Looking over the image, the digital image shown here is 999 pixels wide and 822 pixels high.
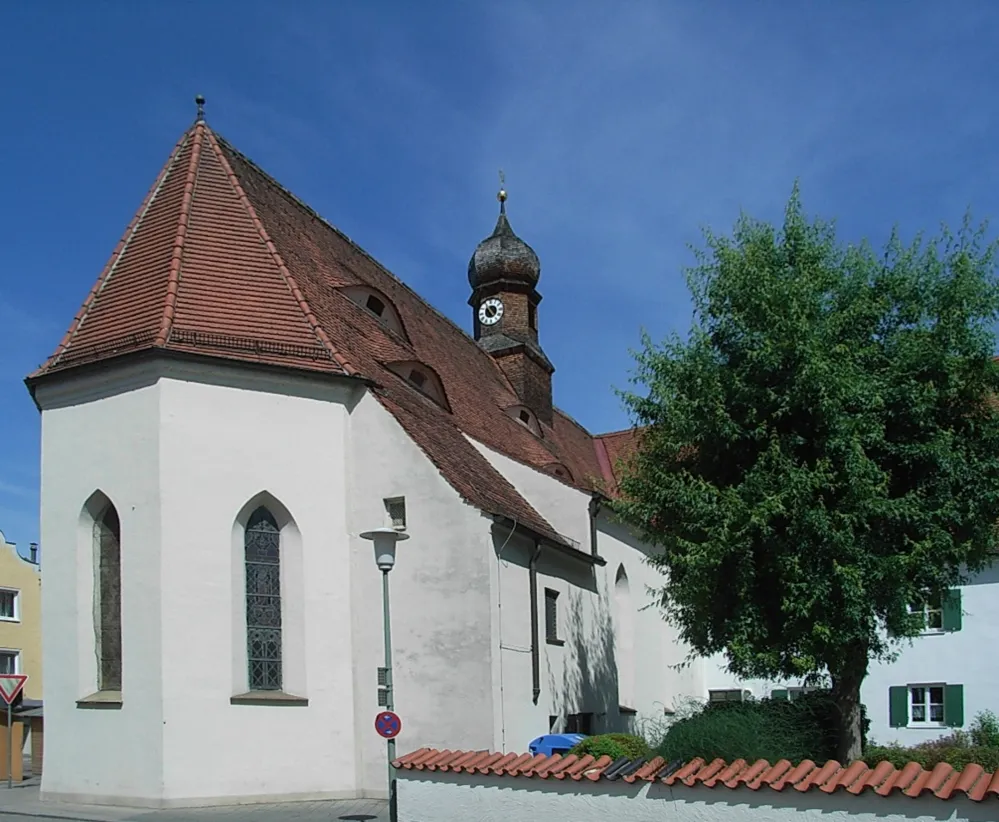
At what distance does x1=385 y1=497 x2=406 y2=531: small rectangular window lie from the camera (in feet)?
55.2

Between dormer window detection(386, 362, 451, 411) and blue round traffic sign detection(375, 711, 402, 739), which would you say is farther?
dormer window detection(386, 362, 451, 411)

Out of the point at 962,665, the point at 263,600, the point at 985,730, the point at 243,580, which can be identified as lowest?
the point at 985,730

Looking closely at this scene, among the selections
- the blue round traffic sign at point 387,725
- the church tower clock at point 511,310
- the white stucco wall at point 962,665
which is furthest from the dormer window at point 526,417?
the blue round traffic sign at point 387,725

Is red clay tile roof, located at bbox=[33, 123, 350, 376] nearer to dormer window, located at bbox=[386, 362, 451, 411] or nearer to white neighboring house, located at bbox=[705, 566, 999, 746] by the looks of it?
dormer window, located at bbox=[386, 362, 451, 411]

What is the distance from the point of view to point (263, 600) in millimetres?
16109

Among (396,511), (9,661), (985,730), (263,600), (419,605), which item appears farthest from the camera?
(9,661)

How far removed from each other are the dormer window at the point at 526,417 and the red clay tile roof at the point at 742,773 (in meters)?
17.2

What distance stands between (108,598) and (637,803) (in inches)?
371

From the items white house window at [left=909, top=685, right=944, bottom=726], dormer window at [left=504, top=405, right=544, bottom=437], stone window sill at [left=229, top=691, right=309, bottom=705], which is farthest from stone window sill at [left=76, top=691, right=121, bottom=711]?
white house window at [left=909, top=685, right=944, bottom=726]

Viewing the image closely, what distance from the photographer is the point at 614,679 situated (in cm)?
2388

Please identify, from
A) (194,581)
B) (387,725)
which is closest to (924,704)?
(194,581)

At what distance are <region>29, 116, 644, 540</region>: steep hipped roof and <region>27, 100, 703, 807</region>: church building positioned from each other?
0.05m

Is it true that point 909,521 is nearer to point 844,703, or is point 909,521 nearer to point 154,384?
point 844,703

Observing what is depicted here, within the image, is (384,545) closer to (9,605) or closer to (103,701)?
(103,701)
